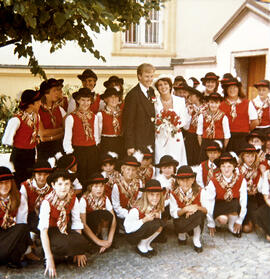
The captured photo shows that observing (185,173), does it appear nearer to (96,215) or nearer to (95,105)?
(96,215)

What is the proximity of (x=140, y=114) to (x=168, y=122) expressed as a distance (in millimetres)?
402

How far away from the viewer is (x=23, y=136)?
4973 mm

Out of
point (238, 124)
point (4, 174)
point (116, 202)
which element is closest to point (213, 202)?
point (116, 202)

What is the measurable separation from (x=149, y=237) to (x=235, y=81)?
287 centimetres

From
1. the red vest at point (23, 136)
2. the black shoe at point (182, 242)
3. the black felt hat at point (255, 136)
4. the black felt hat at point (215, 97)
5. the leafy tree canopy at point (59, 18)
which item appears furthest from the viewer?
the black felt hat at point (215, 97)

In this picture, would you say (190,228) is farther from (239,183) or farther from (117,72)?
(117,72)

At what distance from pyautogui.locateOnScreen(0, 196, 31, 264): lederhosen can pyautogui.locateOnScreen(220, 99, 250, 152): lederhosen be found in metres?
3.44

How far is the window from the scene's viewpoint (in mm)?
13633

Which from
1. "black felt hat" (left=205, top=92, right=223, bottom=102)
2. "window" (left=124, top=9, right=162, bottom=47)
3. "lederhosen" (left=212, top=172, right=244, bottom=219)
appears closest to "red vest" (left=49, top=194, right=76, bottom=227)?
"lederhosen" (left=212, top=172, right=244, bottom=219)

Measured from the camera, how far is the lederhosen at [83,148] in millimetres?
5246

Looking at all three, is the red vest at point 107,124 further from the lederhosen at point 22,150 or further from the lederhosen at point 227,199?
the lederhosen at point 227,199

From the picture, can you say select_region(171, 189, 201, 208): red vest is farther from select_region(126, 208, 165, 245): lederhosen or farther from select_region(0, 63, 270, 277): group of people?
select_region(126, 208, 165, 245): lederhosen

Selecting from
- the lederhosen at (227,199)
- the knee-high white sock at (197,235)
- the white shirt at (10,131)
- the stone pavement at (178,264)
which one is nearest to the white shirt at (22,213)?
the stone pavement at (178,264)

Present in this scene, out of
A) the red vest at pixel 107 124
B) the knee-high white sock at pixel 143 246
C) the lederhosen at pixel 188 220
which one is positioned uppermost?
the red vest at pixel 107 124
